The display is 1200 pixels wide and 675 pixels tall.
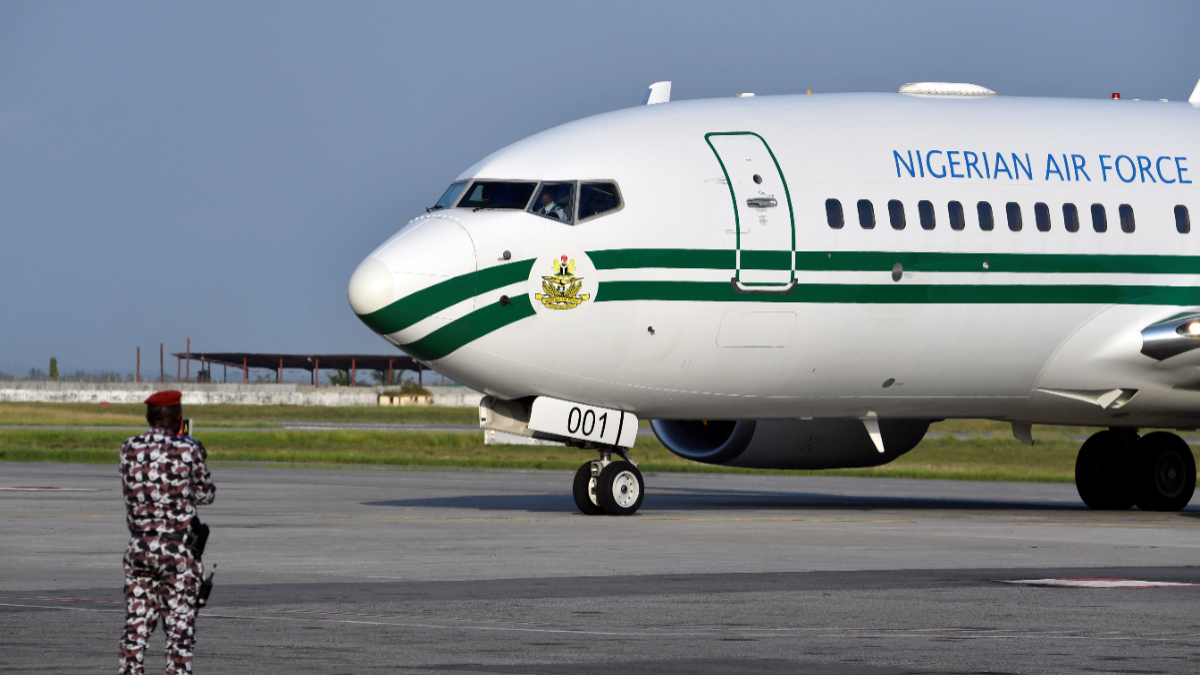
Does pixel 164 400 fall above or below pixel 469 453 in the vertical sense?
above

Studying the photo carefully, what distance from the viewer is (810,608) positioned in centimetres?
1402

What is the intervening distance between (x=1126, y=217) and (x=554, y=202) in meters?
8.25

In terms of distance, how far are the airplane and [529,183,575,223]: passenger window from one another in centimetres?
3

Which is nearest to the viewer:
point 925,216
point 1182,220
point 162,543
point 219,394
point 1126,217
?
point 162,543

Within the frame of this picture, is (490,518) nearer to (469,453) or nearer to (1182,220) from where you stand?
(1182,220)

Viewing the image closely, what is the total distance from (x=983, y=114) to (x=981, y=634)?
47.2 feet

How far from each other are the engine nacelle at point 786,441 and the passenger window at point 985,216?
377 centimetres

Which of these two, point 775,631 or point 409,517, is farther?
point 409,517

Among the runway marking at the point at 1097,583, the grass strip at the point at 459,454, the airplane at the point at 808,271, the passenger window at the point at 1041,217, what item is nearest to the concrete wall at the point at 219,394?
the grass strip at the point at 459,454

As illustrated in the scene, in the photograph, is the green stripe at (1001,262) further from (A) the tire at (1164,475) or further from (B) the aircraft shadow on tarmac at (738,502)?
(B) the aircraft shadow on tarmac at (738,502)

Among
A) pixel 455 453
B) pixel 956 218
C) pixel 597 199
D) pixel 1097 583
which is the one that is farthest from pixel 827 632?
pixel 455 453

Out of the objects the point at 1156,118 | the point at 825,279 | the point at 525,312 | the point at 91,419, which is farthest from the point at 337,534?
the point at 91,419

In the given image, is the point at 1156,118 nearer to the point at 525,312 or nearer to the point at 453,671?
the point at 525,312

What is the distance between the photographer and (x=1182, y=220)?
84.8 feet
